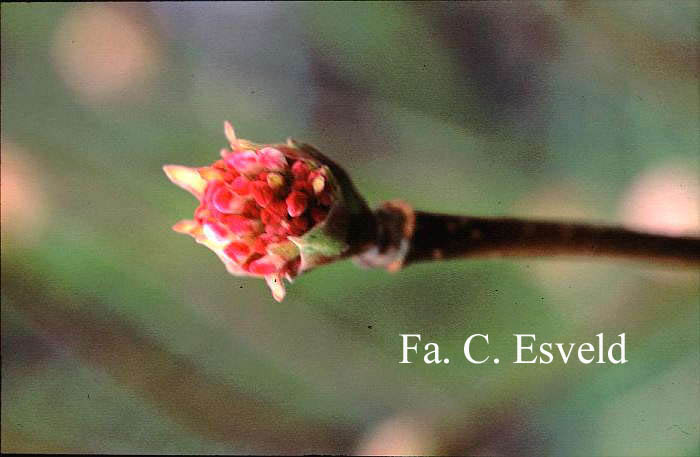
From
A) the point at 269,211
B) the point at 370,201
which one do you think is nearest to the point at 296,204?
the point at 269,211

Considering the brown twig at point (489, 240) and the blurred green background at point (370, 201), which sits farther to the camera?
the blurred green background at point (370, 201)

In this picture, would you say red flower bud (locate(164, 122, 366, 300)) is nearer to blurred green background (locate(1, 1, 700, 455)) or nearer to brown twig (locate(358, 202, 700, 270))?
brown twig (locate(358, 202, 700, 270))

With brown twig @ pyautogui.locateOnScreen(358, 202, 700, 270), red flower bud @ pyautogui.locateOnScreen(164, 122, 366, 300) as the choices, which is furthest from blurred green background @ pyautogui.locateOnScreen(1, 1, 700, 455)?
red flower bud @ pyautogui.locateOnScreen(164, 122, 366, 300)

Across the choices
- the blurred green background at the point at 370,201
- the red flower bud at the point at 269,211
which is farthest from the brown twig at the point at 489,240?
the blurred green background at the point at 370,201

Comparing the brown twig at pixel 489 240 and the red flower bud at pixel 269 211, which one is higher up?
the brown twig at pixel 489 240

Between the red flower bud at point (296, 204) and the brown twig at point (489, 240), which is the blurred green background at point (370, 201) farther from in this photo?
the red flower bud at point (296, 204)

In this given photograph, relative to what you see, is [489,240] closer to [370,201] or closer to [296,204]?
[296,204]
